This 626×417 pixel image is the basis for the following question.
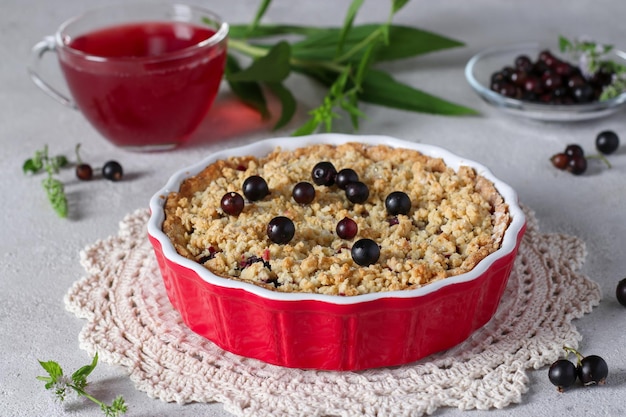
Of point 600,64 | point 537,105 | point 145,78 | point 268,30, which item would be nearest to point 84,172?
point 145,78

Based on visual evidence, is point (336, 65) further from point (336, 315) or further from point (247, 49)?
point (336, 315)

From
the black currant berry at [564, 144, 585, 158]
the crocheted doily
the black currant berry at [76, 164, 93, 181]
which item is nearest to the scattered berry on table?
the black currant berry at [564, 144, 585, 158]

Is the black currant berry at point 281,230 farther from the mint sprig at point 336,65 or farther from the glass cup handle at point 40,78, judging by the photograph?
the glass cup handle at point 40,78

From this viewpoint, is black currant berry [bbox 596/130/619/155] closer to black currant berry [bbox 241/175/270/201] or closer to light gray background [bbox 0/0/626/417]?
light gray background [bbox 0/0/626/417]

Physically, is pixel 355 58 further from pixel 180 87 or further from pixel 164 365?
pixel 164 365

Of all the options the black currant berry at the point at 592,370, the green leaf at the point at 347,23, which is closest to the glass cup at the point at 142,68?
the green leaf at the point at 347,23

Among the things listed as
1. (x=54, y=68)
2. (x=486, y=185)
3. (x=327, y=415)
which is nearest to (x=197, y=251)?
(x=327, y=415)

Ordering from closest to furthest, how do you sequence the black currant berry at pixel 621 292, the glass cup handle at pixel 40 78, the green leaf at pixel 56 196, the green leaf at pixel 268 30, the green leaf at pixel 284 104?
the black currant berry at pixel 621 292 < the green leaf at pixel 56 196 < the glass cup handle at pixel 40 78 < the green leaf at pixel 284 104 < the green leaf at pixel 268 30
